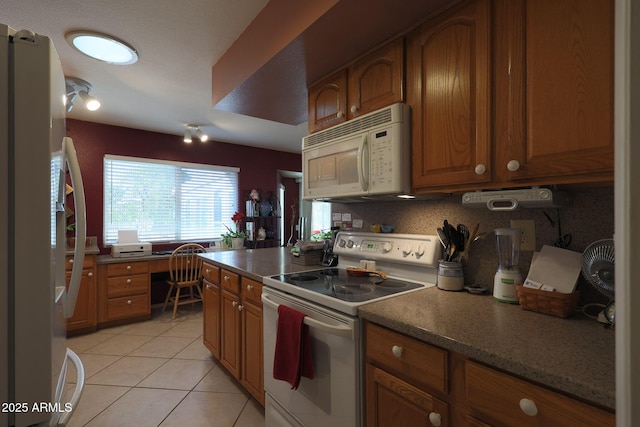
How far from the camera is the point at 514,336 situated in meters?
0.87

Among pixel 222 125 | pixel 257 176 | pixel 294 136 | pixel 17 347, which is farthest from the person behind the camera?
pixel 257 176

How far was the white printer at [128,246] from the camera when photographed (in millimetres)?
3419

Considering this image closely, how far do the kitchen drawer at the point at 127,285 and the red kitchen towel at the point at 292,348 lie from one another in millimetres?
2747

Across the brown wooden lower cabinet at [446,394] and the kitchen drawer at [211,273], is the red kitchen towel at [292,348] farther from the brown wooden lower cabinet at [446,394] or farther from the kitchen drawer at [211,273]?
the kitchen drawer at [211,273]

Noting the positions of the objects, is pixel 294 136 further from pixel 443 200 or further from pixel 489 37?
pixel 489 37

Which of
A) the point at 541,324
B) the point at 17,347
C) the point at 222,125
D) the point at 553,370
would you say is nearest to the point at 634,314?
the point at 553,370

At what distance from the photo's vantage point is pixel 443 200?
5.18ft

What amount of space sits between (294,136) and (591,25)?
3641 millimetres

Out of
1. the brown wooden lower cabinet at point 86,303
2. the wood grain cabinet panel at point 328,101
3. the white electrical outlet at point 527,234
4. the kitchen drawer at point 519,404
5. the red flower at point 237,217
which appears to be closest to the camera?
the kitchen drawer at point 519,404

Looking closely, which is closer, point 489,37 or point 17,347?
point 17,347

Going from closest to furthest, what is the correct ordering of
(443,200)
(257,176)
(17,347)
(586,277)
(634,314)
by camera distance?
(634,314), (17,347), (586,277), (443,200), (257,176)

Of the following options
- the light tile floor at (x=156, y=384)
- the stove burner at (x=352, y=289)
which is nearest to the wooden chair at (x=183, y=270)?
the light tile floor at (x=156, y=384)

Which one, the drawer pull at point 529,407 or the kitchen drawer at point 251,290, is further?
the kitchen drawer at point 251,290

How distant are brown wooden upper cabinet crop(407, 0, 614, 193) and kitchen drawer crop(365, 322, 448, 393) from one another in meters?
0.66
